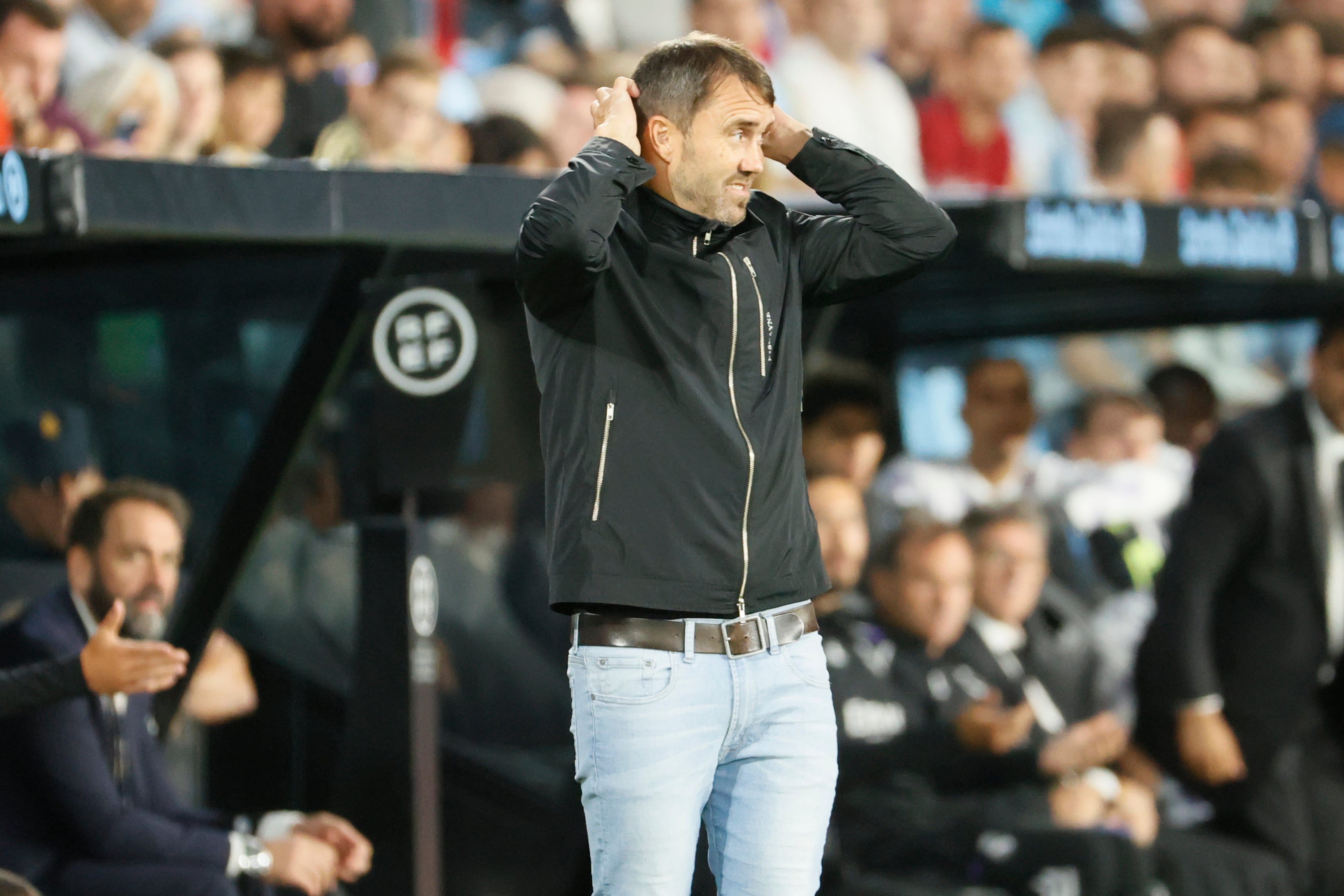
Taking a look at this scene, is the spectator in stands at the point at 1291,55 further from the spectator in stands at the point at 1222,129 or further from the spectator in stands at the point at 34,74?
the spectator in stands at the point at 34,74

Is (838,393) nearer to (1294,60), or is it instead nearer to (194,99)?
(194,99)

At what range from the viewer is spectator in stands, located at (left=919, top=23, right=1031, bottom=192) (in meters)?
6.89

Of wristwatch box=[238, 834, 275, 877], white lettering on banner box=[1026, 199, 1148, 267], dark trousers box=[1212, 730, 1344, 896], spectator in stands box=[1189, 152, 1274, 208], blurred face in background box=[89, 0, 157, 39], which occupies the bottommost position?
dark trousers box=[1212, 730, 1344, 896]

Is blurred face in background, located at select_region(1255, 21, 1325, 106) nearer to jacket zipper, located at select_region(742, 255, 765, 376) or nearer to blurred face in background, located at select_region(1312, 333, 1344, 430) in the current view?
blurred face in background, located at select_region(1312, 333, 1344, 430)

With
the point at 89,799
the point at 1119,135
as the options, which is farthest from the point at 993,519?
the point at 89,799

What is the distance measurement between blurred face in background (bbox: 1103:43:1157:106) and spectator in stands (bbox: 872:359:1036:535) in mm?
1698

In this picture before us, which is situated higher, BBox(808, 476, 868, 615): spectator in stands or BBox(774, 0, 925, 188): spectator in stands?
BBox(774, 0, 925, 188): spectator in stands

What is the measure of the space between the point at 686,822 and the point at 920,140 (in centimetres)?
473

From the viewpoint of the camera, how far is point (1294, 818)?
565cm

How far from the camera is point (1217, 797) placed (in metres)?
5.70

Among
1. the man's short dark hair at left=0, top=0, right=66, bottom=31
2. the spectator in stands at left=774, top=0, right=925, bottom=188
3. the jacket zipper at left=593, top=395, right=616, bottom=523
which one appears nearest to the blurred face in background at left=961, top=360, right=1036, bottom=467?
the spectator in stands at left=774, top=0, right=925, bottom=188

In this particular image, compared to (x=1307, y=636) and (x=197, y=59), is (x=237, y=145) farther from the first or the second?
(x=1307, y=636)

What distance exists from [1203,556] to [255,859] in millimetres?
3023

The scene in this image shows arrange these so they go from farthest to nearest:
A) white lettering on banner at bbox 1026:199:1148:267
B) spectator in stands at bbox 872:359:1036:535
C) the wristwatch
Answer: spectator in stands at bbox 872:359:1036:535, white lettering on banner at bbox 1026:199:1148:267, the wristwatch
